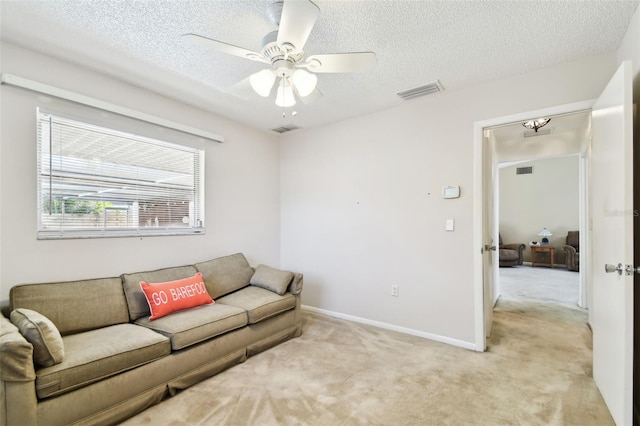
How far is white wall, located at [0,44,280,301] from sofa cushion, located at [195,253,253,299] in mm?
223

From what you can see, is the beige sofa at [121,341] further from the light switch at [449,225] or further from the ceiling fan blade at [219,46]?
the ceiling fan blade at [219,46]

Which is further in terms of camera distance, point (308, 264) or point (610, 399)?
point (308, 264)

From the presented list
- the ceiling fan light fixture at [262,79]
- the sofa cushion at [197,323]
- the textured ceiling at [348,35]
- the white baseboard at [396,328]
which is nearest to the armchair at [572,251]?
the white baseboard at [396,328]

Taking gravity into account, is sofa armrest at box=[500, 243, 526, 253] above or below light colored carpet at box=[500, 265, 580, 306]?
above

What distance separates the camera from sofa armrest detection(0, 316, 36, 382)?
4.80ft

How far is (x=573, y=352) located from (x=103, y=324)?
410 cm

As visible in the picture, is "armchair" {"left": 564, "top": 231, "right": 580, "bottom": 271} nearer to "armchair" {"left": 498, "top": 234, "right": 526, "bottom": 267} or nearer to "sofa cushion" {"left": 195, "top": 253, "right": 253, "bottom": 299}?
"armchair" {"left": 498, "top": 234, "right": 526, "bottom": 267}

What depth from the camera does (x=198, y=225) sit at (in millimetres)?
3443

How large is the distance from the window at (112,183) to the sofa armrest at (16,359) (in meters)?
1.13

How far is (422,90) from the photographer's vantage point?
2.95 m

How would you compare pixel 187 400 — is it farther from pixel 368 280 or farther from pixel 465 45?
pixel 465 45

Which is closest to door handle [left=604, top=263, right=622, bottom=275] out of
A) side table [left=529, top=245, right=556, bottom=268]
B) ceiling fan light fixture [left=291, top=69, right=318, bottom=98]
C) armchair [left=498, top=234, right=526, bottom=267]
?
ceiling fan light fixture [left=291, top=69, right=318, bottom=98]

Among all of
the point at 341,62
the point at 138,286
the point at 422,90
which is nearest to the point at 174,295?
the point at 138,286

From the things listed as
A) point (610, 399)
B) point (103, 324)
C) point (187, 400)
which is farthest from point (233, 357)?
point (610, 399)
